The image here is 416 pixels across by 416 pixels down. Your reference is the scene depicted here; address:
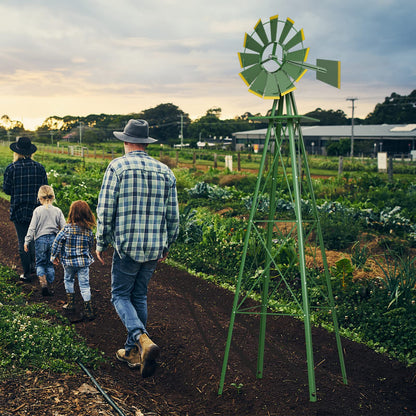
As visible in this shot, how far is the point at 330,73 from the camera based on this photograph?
359cm

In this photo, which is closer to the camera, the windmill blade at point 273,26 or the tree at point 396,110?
→ the windmill blade at point 273,26

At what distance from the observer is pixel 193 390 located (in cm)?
365

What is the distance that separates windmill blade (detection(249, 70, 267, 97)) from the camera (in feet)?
11.5

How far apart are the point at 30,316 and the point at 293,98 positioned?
11.2 ft

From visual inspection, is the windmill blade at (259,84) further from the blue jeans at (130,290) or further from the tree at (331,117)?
the tree at (331,117)

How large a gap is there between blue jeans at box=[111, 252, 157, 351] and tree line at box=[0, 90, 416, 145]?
198 feet

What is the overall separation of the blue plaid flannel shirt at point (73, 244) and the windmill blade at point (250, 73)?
2.51 meters

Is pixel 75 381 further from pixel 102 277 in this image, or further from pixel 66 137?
pixel 66 137

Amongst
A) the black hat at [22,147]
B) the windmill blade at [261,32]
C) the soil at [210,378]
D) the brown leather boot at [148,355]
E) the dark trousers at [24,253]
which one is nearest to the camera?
the soil at [210,378]

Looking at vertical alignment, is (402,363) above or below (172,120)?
below

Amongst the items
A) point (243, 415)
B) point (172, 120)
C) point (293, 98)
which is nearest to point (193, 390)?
point (243, 415)

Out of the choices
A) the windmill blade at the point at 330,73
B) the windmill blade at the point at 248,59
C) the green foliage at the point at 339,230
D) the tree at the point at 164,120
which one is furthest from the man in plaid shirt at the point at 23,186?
the tree at the point at 164,120

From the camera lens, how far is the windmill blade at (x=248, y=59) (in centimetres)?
357

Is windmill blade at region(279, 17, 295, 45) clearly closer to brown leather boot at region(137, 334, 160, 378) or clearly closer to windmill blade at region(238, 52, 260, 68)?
windmill blade at region(238, 52, 260, 68)
